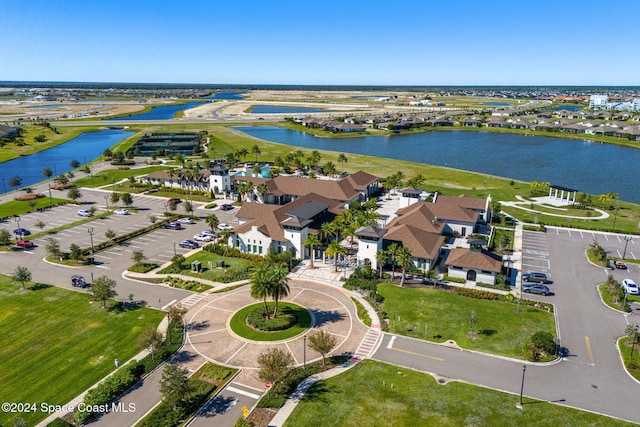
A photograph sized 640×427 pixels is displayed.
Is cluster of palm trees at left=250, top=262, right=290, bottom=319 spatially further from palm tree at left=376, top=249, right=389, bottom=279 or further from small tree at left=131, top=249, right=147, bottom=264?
small tree at left=131, top=249, right=147, bottom=264

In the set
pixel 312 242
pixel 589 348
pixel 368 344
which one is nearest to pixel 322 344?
pixel 368 344

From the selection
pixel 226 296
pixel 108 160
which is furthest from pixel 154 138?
pixel 226 296

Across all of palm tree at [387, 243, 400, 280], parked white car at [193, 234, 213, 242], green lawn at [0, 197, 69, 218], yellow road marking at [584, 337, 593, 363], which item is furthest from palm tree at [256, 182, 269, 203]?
yellow road marking at [584, 337, 593, 363]

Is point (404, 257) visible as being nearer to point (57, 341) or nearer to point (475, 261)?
point (475, 261)

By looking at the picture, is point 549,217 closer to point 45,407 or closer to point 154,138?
point 45,407

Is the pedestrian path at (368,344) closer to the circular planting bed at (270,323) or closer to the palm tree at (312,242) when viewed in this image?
the circular planting bed at (270,323)

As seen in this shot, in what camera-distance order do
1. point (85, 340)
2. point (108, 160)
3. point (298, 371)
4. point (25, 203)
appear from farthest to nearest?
1. point (108, 160)
2. point (25, 203)
3. point (85, 340)
4. point (298, 371)
